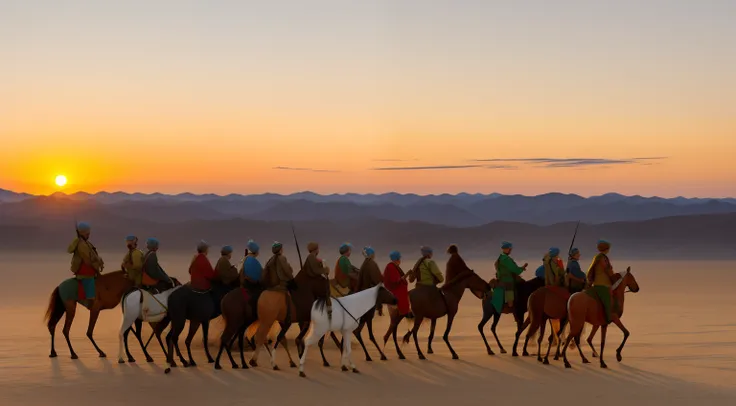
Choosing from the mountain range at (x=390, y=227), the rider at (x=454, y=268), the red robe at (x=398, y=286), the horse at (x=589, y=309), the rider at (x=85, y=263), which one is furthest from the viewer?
the mountain range at (x=390, y=227)

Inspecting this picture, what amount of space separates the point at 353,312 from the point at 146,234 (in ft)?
341

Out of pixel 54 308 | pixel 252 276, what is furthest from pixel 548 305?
pixel 54 308

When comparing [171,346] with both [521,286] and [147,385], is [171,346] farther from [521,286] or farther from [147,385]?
[521,286]

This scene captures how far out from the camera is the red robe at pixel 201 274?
17.3 m

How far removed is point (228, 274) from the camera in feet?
57.2

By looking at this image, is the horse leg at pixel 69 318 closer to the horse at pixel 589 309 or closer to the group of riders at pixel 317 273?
the group of riders at pixel 317 273

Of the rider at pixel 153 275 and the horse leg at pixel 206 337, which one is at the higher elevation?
the rider at pixel 153 275

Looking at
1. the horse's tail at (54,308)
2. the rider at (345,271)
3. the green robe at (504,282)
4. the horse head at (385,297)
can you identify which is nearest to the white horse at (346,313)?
the horse head at (385,297)

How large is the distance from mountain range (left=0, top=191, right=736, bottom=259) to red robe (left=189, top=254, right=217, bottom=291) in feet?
214

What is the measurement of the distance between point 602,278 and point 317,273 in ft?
15.9

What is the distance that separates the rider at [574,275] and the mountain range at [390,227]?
65285mm

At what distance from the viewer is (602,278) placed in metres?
17.3

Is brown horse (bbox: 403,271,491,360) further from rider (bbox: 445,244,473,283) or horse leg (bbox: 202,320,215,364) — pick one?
horse leg (bbox: 202,320,215,364)

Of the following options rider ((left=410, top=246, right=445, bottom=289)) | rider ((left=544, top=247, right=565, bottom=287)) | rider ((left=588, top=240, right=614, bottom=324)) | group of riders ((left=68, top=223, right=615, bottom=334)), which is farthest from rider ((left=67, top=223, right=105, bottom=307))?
rider ((left=588, top=240, right=614, bottom=324))
